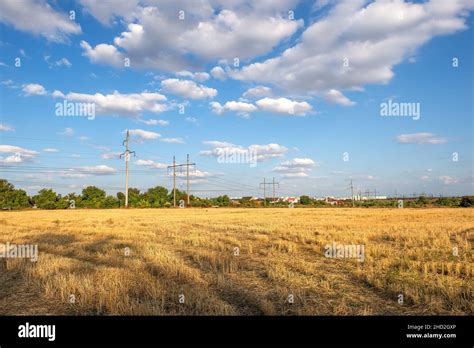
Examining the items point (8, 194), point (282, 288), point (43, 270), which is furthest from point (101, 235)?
point (8, 194)

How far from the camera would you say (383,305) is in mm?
7758

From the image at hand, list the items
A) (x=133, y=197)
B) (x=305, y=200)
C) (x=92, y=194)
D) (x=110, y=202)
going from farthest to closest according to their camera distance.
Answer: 1. (x=305, y=200)
2. (x=133, y=197)
3. (x=92, y=194)
4. (x=110, y=202)

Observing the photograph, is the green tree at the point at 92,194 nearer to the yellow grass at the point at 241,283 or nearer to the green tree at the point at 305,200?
the green tree at the point at 305,200

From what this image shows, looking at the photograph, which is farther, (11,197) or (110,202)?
(110,202)

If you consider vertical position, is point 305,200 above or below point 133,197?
below

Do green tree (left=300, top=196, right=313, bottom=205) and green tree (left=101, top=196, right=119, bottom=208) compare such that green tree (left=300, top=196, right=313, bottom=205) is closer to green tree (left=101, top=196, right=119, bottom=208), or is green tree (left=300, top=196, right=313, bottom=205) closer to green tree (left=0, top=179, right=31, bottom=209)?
green tree (left=101, top=196, right=119, bottom=208)

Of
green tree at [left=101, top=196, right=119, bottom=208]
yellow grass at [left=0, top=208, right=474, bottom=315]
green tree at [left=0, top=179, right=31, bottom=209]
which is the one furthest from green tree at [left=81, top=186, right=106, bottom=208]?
yellow grass at [left=0, top=208, right=474, bottom=315]

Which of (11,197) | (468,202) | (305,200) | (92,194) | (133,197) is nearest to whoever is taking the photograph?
(11,197)

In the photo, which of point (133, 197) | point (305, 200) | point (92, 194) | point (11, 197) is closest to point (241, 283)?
point (11, 197)

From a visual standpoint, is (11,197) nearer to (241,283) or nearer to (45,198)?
(45,198)

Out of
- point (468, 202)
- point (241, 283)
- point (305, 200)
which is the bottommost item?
point (468, 202)
